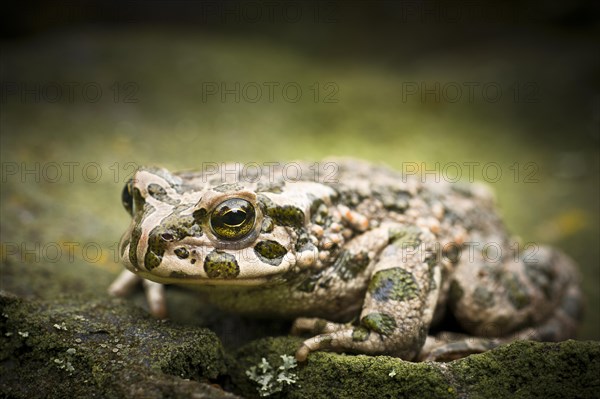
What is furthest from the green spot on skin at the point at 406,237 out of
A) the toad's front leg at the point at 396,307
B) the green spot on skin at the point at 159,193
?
the green spot on skin at the point at 159,193

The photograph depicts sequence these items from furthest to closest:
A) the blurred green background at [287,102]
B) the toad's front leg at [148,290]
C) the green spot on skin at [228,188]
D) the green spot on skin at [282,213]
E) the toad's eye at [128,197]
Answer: the blurred green background at [287,102]
the toad's front leg at [148,290]
the toad's eye at [128,197]
the green spot on skin at [282,213]
the green spot on skin at [228,188]

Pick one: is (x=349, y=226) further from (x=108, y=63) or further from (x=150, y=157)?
(x=108, y=63)

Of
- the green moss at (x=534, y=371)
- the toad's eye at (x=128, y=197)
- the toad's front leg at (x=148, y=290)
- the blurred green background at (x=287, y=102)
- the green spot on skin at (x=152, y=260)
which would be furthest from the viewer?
the blurred green background at (x=287, y=102)

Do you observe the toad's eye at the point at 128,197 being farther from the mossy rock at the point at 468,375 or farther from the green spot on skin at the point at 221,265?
the mossy rock at the point at 468,375

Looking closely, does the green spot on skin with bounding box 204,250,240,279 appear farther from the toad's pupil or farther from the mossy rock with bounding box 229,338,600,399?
the mossy rock with bounding box 229,338,600,399

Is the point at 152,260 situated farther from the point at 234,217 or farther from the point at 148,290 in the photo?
the point at 148,290

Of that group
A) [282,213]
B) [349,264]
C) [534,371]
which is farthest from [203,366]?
[534,371]
